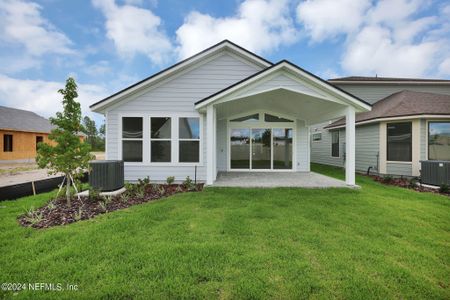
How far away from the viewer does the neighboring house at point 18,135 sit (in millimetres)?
19031

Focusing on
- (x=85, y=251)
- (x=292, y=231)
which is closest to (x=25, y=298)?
(x=85, y=251)

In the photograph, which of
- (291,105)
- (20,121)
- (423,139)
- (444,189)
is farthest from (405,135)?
(20,121)

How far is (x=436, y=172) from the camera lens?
798 centimetres

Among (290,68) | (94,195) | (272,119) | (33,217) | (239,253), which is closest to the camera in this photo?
(239,253)

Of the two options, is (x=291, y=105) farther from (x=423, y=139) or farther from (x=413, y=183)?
(x=423, y=139)

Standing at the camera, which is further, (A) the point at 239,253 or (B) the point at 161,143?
(B) the point at 161,143

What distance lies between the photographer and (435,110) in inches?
371

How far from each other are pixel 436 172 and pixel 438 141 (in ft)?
8.28

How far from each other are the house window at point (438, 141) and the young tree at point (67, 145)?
13588 mm

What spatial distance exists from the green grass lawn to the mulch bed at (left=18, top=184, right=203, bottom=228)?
1.27ft

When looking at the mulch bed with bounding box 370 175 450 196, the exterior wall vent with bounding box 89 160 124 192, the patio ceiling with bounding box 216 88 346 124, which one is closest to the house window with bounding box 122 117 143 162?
the exterior wall vent with bounding box 89 160 124 192

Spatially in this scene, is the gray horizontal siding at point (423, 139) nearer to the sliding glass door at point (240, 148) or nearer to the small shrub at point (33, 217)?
the sliding glass door at point (240, 148)

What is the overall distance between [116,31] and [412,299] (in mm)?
15754

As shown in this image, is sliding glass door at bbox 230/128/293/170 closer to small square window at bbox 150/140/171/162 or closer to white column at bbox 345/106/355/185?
small square window at bbox 150/140/171/162
